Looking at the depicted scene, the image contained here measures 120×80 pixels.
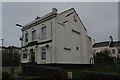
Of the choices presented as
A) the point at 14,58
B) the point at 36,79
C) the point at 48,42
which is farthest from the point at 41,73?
the point at 14,58

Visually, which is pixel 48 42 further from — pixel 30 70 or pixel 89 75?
pixel 89 75

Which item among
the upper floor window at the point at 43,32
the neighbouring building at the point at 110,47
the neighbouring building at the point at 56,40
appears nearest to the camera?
the neighbouring building at the point at 56,40

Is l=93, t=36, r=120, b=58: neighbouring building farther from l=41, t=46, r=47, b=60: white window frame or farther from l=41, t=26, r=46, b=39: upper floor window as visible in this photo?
l=41, t=46, r=47, b=60: white window frame

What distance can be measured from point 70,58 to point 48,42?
426cm

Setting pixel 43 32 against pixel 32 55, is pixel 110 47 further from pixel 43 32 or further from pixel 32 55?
pixel 43 32

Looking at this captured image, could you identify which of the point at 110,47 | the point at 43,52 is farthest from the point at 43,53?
the point at 110,47

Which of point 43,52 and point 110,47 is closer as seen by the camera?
point 43,52

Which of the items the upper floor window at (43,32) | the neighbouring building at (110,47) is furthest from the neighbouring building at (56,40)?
the neighbouring building at (110,47)

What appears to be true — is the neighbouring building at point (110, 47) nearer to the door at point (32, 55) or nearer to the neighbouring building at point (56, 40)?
the neighbouring building at point (56, 40)

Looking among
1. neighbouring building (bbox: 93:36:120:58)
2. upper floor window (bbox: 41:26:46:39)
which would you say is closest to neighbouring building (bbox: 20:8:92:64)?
upper floor window (bbox: 41:26:46:39)

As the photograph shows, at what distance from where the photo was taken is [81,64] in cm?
2973

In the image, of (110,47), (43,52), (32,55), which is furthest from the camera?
(110,47)

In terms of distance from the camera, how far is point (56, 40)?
2552 cm

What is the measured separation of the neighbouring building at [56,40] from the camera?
25734 mm
